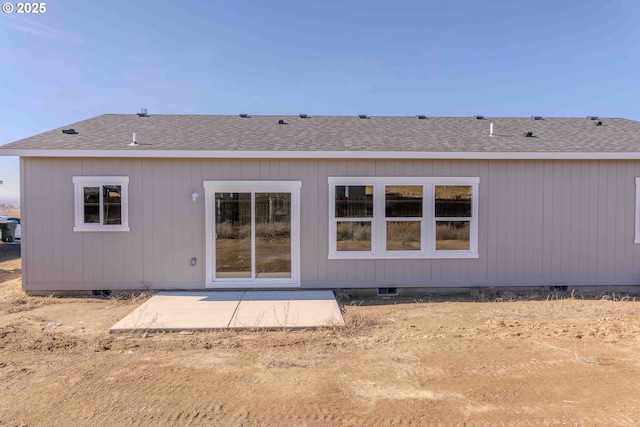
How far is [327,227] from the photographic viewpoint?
8859 mm

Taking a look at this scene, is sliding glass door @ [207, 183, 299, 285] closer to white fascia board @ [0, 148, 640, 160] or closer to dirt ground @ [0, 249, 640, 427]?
white fascia board @ [0, 148, 640, 160]

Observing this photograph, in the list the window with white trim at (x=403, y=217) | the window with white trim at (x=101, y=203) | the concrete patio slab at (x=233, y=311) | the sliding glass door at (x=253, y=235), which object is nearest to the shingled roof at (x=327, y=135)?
the window with white trim at (x=101, y=203)

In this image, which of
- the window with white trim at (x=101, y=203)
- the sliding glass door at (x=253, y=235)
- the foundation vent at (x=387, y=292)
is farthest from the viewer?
the foundation vent at (x=387, y=292)

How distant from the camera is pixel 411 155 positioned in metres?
8.73

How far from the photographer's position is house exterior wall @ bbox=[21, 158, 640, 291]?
8.66 metres

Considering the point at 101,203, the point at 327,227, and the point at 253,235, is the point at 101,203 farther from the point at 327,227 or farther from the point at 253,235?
the point at 327,227

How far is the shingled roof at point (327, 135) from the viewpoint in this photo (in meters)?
8.67

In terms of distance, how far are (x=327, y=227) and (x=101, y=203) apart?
4.92 meters

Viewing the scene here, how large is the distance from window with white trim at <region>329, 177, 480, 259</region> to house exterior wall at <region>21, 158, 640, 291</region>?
0.18m

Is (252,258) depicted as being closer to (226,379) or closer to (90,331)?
(90,331)

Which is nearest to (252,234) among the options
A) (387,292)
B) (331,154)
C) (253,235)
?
(253,235)

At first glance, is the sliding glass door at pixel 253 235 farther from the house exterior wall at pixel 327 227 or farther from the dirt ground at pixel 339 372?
the dirt ground at pixel 339 372

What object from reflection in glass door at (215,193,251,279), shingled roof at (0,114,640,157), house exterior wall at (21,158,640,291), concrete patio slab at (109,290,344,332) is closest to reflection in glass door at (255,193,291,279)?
reflection in glass door at (215,193,251,279)

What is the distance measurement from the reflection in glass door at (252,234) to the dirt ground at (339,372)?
2.49 meters
